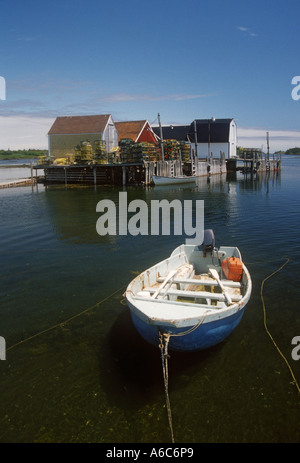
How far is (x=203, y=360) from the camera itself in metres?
7.36

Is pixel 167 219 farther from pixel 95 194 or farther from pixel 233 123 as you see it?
pixel 233 123

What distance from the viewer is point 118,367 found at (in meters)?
7.16

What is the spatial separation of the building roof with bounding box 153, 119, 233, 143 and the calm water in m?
57.5

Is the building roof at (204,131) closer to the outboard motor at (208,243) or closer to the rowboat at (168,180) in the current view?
the rowboat at (168,180)

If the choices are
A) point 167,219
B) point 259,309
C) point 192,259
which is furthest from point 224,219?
point 259,309

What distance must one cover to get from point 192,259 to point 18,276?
21.1 feet

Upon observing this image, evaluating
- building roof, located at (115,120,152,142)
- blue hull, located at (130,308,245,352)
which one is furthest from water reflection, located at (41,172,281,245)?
building roof, located at (115,120,152,142)

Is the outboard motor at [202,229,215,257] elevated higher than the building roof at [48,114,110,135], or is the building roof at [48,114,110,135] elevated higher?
the building roof at [48,114,110,135]

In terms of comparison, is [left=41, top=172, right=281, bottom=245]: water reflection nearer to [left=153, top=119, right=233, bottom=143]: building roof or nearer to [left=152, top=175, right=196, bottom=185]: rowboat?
[left=152, top=175, right=196, bottom=185]: rowboat

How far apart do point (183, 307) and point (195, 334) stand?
2.59 ft
